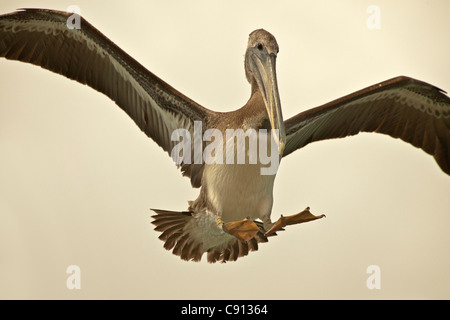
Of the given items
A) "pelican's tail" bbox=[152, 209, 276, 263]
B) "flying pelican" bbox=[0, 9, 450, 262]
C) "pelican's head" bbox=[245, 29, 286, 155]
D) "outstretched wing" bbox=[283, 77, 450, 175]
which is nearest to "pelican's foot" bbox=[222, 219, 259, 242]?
"flying pelican" bbox=[0, 9, 450, 262]

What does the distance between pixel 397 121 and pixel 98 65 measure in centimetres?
311

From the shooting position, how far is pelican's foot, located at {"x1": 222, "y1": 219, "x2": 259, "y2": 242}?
6.64m

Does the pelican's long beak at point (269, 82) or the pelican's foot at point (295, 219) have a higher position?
the pelican's long beak at point (269, 82)

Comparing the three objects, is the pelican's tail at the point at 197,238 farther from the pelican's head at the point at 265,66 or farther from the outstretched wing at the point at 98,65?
the pelican's head at the point at 265,66

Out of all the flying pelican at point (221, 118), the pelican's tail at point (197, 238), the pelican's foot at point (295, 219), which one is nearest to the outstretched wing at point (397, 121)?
the flying pelican at point (221, 118)

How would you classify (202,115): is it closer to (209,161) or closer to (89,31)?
(209,161)

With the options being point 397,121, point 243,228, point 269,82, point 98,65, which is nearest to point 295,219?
point 243,228

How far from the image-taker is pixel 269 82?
261 inches

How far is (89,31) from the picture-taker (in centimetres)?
720

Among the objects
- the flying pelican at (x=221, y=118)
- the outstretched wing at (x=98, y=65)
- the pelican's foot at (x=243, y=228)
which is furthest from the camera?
the outstretched wing at (x=98, y=65)

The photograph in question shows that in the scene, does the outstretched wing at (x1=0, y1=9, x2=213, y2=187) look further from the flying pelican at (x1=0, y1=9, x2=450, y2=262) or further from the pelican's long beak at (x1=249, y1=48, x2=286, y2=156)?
the pelican's long beak at (x1=249, y1=48, x2=286, y2=156)

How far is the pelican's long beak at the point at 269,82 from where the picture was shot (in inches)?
248

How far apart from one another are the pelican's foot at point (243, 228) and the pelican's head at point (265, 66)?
3.07 feet

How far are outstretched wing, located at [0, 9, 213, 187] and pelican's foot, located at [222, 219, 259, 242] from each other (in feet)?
3.34
